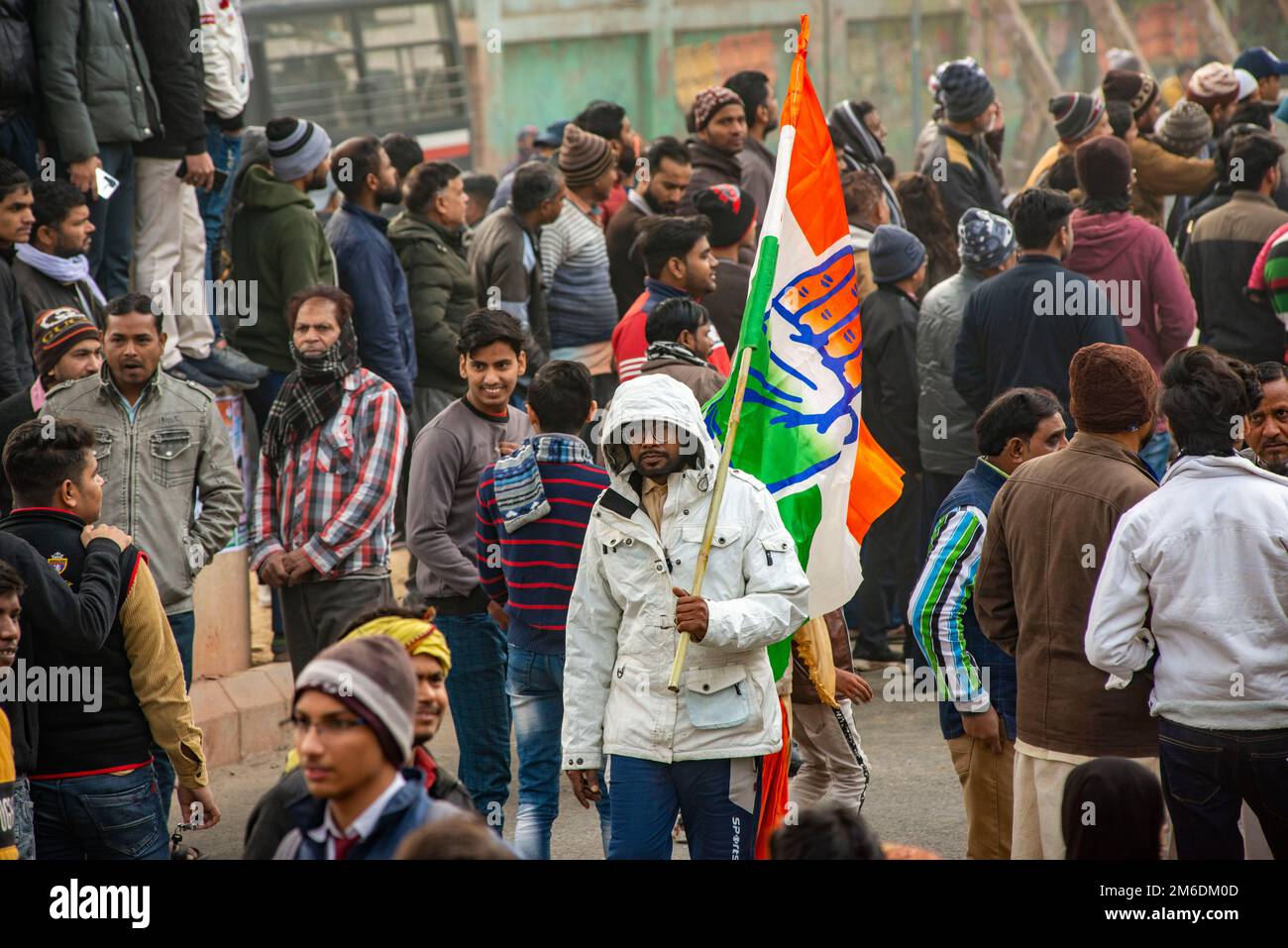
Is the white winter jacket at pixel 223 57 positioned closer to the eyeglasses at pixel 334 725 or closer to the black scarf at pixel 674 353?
the black scarf at pixel 674 353

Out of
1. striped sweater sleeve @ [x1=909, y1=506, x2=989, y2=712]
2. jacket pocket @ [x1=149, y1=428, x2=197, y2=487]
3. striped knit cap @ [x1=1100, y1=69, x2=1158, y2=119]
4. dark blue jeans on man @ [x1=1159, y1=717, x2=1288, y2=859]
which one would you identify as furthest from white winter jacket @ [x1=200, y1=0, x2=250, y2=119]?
dark blue jeans on man @ [x1=1159, y1=717, x2=1288, y2=859]

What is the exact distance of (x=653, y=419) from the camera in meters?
5.00

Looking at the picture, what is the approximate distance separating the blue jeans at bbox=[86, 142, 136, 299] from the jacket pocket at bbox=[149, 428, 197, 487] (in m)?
2.35

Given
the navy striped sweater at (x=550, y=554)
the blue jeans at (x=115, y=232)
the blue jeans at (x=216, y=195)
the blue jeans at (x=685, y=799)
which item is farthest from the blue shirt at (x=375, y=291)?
the blue jeans at (x=685, y=799)

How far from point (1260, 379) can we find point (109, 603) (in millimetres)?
3709

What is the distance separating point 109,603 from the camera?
5137 millimetres

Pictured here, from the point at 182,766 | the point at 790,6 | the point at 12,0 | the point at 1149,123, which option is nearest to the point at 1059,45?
the point at 790,6

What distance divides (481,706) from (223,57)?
437 cm

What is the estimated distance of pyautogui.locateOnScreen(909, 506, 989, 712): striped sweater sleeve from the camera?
18.0 ft

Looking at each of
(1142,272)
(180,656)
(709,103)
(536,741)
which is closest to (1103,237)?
(1142,272)

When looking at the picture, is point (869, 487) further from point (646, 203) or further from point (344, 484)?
point (646, 203)

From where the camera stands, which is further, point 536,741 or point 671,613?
point 536,741

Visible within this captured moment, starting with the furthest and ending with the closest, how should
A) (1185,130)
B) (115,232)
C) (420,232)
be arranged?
(1185,130), (420,232), (115,232)

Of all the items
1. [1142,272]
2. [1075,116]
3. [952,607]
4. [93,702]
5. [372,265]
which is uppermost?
[1075,116]
